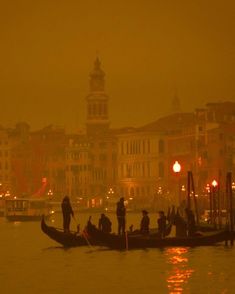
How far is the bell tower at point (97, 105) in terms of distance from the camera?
127 meters

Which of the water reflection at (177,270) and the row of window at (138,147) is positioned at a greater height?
the row of window at (138,147)

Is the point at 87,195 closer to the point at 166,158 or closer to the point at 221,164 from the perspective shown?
the point at 166,158

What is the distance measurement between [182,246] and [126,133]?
238 ft

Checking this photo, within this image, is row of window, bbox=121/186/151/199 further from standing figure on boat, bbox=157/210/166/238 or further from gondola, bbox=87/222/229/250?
gondola, bbox=87/222/229/250

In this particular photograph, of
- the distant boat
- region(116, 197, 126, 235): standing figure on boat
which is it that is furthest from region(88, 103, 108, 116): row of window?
region(116, 197, 126, 235): standing figure on boat

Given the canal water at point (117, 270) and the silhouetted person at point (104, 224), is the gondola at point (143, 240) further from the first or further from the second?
the silhouetted person at point (104, 224)

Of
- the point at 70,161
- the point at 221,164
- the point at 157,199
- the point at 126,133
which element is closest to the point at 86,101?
the point at 70,161

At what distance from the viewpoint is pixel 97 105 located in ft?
423

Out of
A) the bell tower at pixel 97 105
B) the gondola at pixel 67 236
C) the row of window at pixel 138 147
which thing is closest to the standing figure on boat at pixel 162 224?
the gondola at pixel 67 236

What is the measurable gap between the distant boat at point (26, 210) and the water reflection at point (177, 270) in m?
34.4

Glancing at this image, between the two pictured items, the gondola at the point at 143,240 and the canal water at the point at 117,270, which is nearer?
the canal water at the point at 117,270

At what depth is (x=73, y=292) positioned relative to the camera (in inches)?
1249

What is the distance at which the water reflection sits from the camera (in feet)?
106

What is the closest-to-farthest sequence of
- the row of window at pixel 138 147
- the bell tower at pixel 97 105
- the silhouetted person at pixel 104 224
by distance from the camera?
the silhouetted person at pixel 104 224 → the row of window at pixel 138 147 → the bell tower at pixel 97 105
